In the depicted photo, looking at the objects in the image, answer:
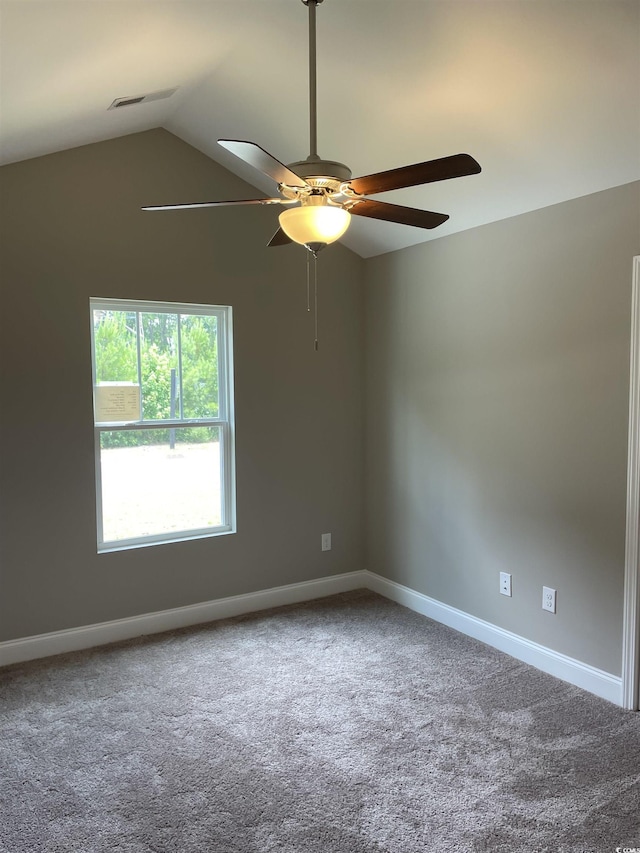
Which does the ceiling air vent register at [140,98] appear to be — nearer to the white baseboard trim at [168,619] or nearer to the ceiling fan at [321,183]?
the ceiling fan at [321,183]

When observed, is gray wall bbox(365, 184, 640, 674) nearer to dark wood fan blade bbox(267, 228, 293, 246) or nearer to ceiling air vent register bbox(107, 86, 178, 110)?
dark wood fan blade bbox(267, 228, 293, 246)

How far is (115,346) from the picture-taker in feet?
12.0

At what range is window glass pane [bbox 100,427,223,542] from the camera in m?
3.71

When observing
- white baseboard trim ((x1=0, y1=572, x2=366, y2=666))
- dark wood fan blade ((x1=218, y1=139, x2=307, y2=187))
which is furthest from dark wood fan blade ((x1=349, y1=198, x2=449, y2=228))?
white baseboard trim ((x1=0, y1=572, x2=366, y2=666))

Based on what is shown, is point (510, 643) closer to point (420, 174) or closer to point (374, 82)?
point (420, 174)

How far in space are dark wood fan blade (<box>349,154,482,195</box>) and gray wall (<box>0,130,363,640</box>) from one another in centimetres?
203

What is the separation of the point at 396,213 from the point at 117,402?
2129 mm

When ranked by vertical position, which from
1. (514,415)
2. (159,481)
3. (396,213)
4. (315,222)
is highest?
(396,213)

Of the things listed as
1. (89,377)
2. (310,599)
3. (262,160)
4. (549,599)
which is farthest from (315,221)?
(310,599)

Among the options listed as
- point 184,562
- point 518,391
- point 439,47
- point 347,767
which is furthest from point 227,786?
point 439,47

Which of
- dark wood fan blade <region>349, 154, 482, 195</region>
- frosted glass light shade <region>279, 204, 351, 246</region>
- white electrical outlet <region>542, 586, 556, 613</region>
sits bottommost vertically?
white electrical outlet <region>542, 586, 556, 613</region>

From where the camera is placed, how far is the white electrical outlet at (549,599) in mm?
3188

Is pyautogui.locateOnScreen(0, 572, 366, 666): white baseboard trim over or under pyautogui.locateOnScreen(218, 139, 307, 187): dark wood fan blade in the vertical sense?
under

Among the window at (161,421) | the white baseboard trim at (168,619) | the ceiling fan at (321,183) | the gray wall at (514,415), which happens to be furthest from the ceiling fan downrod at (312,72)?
the white baseboard trim at (168,619)
